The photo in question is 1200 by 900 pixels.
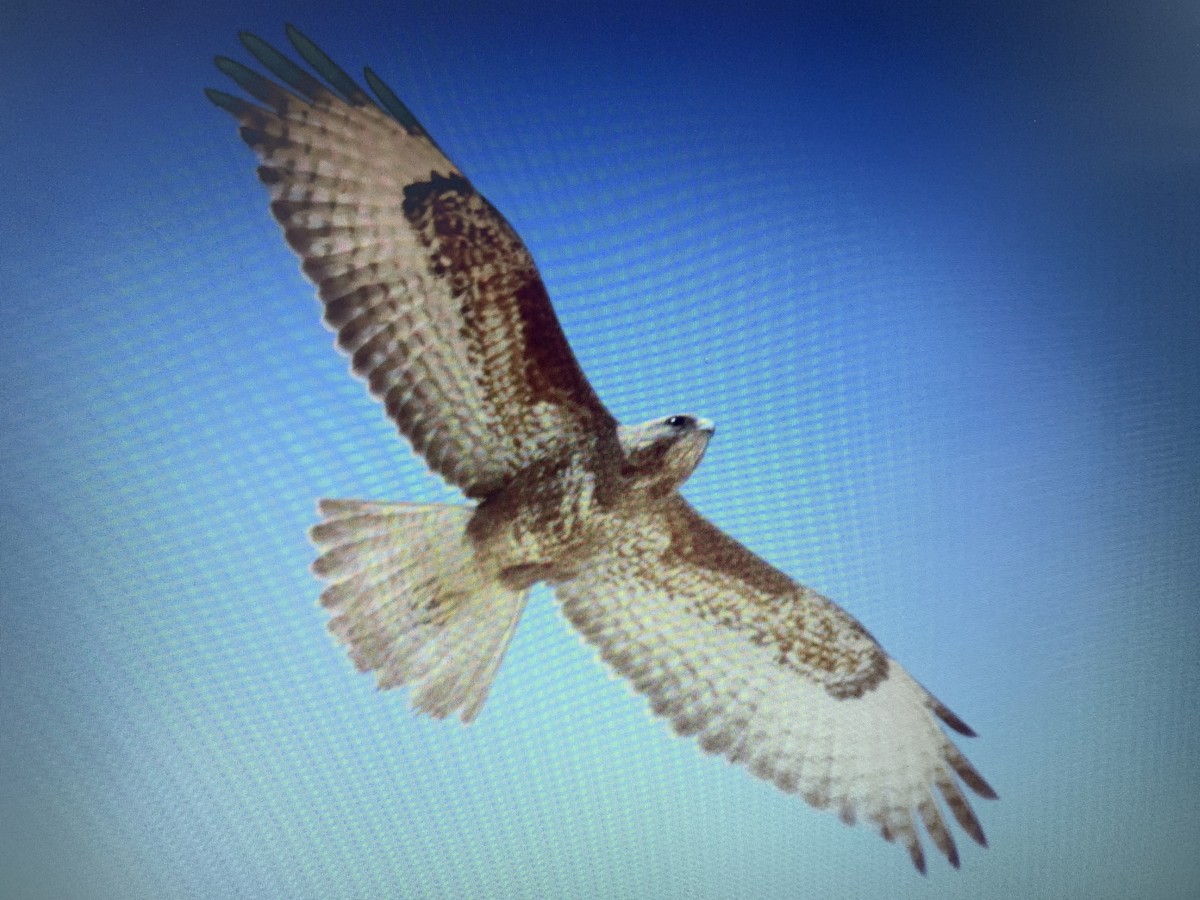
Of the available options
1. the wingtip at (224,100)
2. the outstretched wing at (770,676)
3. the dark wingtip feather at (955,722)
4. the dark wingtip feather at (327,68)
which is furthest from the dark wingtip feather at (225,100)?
the dark wingtip feather at (955,722)

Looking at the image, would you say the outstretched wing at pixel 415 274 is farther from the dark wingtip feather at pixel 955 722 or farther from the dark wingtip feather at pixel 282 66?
the dark wingtip feather at pixel 955 722

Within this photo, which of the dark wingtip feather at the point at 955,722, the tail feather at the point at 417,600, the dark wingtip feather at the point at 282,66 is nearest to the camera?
the dark wingtip feather at the point at 282,66

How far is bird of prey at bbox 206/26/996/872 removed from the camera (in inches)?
52.2

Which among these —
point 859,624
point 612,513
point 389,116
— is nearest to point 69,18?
point 389,116

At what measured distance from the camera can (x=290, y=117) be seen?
1.30 meters

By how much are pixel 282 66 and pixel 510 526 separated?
2.44 ft

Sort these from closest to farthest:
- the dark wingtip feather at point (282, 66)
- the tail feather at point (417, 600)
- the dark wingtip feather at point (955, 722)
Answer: the dark wingtip feather at point (282, 66) → the tail feather at point (417, 600) → the dark wingtip feather at point (955, 722)

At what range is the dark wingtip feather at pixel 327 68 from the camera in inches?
50.0

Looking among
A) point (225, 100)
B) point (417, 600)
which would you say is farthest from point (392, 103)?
point (417, 600)

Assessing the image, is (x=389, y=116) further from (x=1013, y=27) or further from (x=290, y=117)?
(x=1013, y=27)

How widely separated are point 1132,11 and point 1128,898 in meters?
1.47

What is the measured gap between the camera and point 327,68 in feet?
4.21

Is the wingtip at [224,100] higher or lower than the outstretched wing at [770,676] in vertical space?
higher

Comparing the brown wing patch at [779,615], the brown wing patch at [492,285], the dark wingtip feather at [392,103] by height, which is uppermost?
the dark wingtip feather at [392,103]
